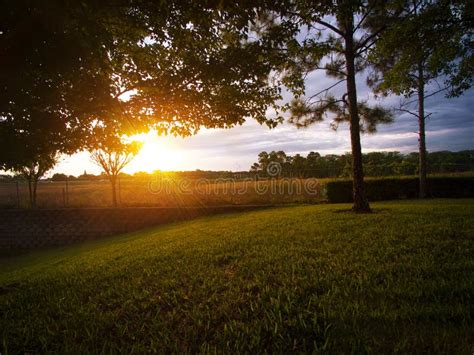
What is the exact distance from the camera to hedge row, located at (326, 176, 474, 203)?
1769 centimetres

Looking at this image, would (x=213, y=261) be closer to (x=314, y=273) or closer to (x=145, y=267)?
(x=145, y=267)

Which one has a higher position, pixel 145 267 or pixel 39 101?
pixel 39 101

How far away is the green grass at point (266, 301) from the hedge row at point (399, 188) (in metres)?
12.0

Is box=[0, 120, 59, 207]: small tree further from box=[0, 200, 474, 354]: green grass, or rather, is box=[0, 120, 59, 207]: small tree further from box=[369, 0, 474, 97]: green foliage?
box=[369, 0, 474, 97]: green foliage

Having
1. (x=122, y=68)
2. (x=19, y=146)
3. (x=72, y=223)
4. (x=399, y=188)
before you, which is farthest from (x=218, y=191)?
(x=19, y=146)

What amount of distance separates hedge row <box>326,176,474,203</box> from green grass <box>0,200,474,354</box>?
39.2ft

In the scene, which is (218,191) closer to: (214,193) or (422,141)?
(214,193)

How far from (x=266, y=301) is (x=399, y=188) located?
1819cm

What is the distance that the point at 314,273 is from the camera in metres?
3.97

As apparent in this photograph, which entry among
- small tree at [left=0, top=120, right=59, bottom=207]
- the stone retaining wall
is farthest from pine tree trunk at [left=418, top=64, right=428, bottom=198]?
small tree at [left=0, top=120, right=59, bottom=207]

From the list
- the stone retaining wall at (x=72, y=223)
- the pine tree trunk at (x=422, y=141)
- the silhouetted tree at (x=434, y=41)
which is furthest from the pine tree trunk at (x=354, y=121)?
the stone retaining wall at (x=72, y=223)

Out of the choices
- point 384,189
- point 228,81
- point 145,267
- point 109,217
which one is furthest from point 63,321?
point 384,189

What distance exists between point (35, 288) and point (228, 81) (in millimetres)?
4845

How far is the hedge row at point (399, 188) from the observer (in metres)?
17.7
